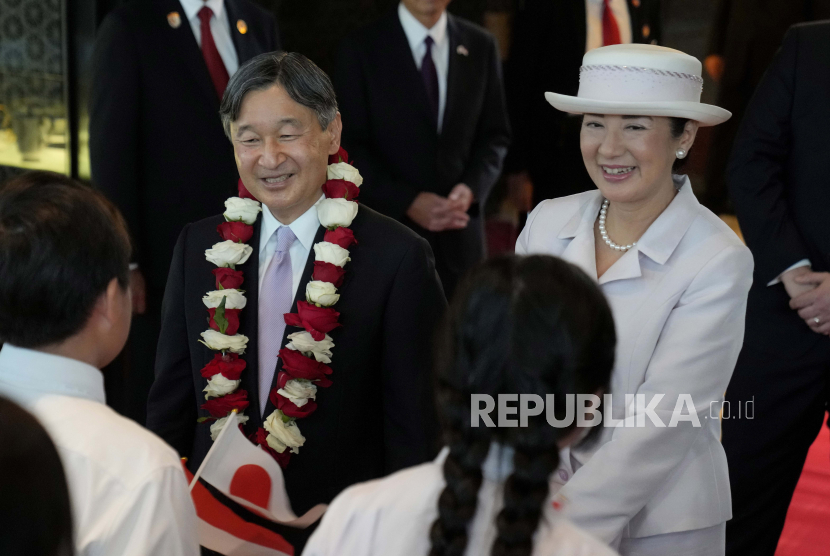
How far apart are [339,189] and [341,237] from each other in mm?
150

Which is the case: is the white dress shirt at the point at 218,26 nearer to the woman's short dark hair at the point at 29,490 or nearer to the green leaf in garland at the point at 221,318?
the green leaf in garland at the point at 221,318

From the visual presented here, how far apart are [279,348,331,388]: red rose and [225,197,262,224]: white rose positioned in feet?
1.17

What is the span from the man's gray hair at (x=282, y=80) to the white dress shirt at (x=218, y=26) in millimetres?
1415

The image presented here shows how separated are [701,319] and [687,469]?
32 cm

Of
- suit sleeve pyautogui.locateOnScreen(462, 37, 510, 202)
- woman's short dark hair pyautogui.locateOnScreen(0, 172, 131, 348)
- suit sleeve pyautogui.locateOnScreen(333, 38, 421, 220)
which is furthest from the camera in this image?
suit sleeve pyautogui.locateOnScreen(462, 37, 510, 202)

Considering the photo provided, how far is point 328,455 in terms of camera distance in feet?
7.18

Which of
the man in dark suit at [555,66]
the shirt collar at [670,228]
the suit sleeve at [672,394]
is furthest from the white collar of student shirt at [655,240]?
the man in dark suit at [555,66]

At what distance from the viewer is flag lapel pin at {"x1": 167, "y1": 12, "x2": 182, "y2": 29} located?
344 centimetres

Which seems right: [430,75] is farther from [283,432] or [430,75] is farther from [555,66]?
[283,432]

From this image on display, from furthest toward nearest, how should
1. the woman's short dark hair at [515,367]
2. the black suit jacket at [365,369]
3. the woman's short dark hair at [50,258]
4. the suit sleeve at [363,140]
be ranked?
the suit sleeve at [363,140] → the black suit jacket at [365,369] → the woman's short dark hair at [50,258] → the woman's short dark hair at [515,367]

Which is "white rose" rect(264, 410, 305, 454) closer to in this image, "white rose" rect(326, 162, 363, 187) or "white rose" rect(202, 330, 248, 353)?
"white rose" rect(202, 330, 248, 353)

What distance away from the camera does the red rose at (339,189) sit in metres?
2.27

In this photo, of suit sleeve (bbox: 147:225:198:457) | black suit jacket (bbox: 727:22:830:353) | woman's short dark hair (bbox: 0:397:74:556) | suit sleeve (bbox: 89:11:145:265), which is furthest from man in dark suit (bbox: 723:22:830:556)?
woman's short dark hair (bbox: 0:397:74:556)

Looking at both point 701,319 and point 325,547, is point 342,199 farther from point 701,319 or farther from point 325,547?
point 325,547
